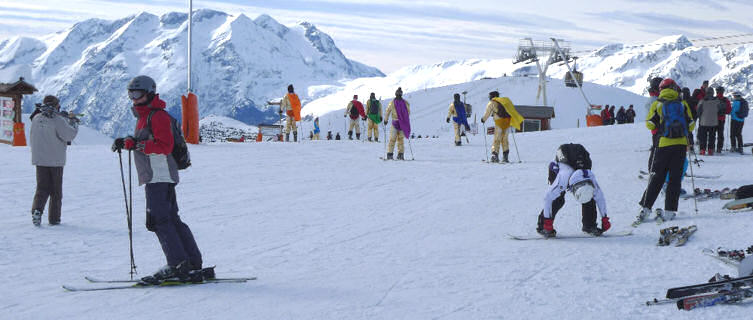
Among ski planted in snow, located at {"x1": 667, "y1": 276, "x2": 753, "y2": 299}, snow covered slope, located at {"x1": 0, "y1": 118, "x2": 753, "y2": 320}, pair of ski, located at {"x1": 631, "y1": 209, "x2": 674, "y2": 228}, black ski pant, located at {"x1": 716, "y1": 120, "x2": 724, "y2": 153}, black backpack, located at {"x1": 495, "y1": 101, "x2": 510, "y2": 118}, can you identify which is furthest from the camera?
black ski pant, located at {"x1": 716, "y1": 120, "x2": 724, "y2": 153}

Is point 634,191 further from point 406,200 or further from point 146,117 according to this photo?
point 146,117

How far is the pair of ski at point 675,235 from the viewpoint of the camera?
7113 millimetres

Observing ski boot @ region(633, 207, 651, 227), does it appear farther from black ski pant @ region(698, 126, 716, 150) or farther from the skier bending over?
black ski pant @ region(698, 126, 716, 150)

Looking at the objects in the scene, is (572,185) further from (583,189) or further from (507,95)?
(507,95)

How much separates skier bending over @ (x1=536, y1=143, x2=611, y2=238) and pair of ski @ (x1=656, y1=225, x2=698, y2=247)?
1.77 ft

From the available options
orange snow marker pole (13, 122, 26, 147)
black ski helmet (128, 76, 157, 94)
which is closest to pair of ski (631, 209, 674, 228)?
black ski helmet (128, 76, 157, 94)

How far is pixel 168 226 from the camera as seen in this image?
5.71 meters

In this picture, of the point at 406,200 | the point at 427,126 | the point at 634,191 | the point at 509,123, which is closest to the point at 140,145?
the point at 406,200

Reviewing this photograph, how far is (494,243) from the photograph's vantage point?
7.54 meters

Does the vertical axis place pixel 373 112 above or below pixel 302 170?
above

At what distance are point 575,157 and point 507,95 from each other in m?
75.1

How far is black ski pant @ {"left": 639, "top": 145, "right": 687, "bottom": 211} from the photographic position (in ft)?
27.0

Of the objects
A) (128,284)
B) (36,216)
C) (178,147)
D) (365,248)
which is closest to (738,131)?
(365,248)

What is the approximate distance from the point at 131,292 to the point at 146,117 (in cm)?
131
